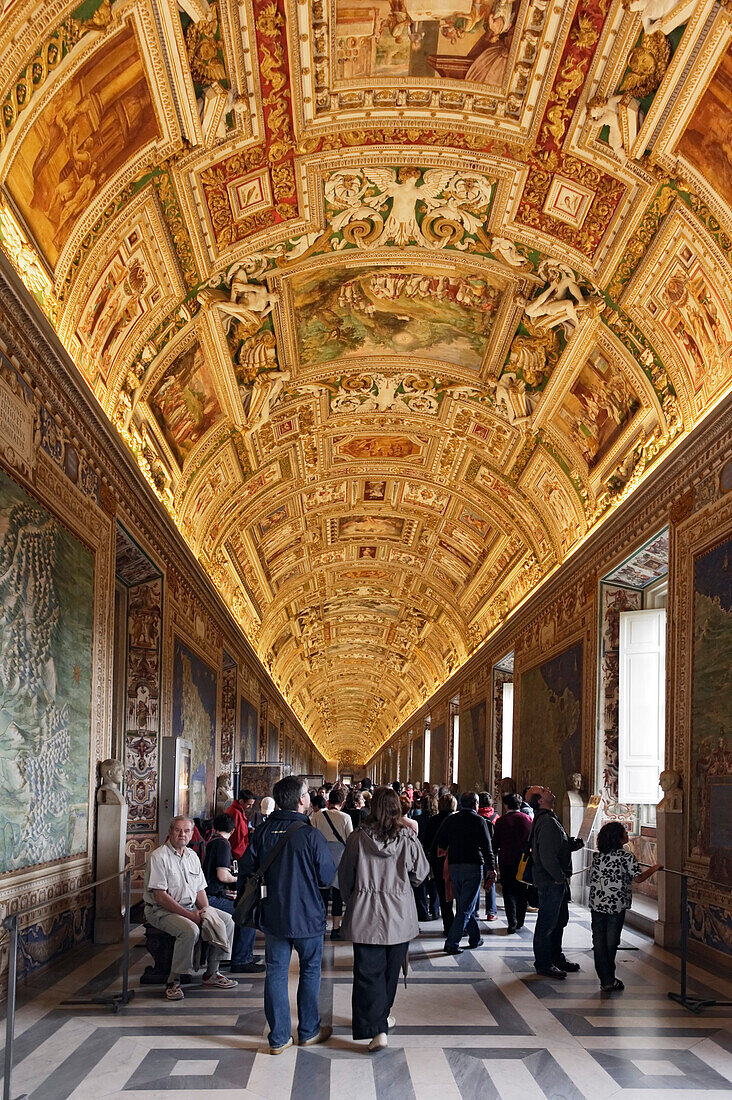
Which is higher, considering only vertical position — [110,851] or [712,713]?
[712,713]

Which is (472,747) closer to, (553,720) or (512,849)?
(553,720)

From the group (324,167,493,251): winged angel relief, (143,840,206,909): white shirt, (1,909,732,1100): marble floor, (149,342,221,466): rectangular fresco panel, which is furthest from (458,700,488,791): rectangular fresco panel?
(143,840,206,909): white shirt

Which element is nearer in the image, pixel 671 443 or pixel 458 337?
pixel 671 443

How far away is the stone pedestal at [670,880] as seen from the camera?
1137 cm

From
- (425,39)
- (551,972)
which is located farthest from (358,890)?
(425,39)

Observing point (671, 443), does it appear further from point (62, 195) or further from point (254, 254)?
point (62, 195)

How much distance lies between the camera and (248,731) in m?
28.0

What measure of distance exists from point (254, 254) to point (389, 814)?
8.26 metres

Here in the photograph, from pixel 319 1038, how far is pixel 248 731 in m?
21.2

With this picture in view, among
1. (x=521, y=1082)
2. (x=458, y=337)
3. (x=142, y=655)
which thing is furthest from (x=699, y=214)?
(x=142, y=655)

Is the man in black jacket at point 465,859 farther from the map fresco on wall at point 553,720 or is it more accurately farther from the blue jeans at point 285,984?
the map fresco on wall at point 553,720

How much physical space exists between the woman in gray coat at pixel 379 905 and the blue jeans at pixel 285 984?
30cm

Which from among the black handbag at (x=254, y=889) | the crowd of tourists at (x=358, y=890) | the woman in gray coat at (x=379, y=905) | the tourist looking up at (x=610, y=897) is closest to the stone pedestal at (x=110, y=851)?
the crowd of tourists at (x=358, y=890)

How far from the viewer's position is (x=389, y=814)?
7121 mm
